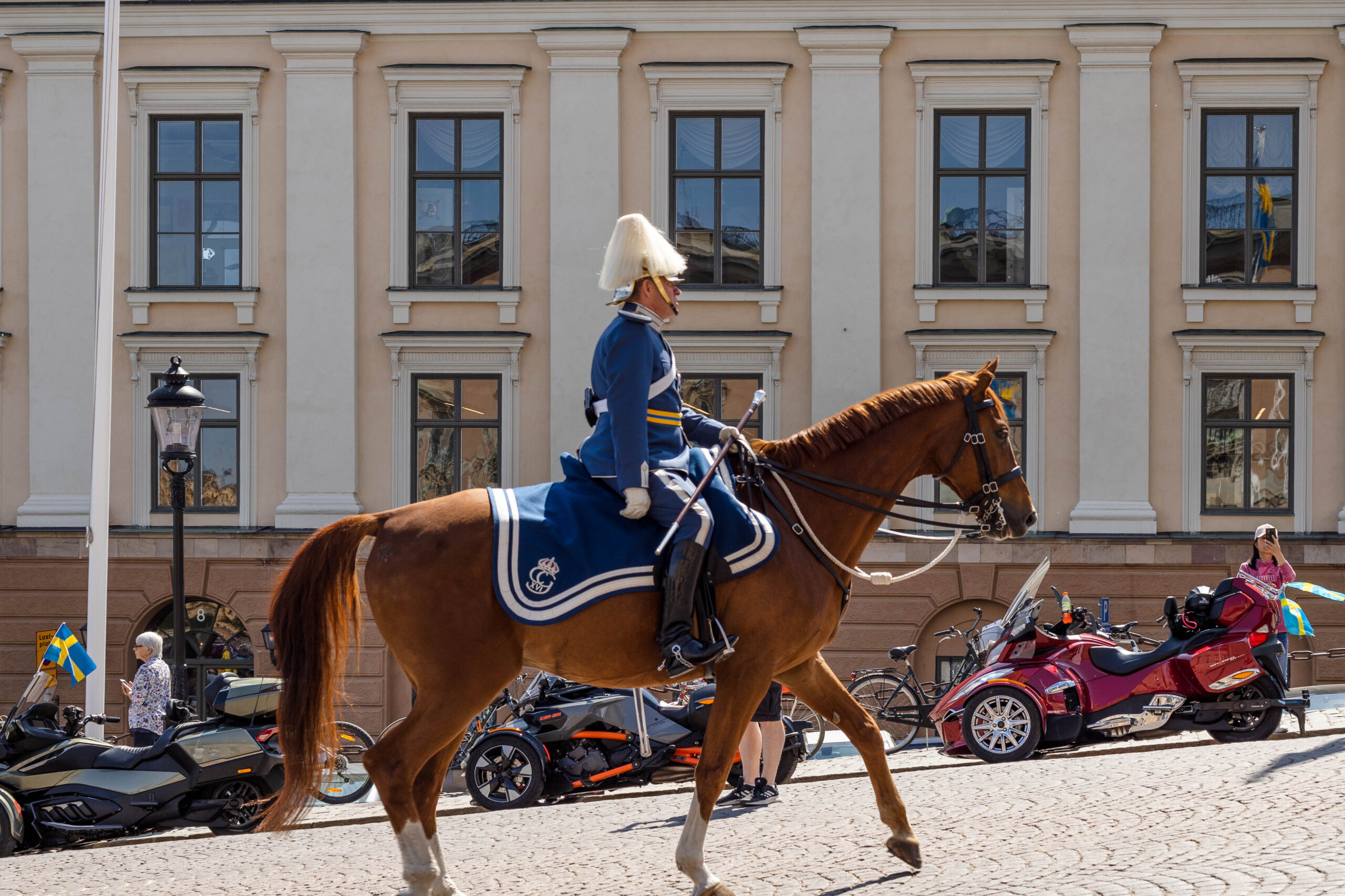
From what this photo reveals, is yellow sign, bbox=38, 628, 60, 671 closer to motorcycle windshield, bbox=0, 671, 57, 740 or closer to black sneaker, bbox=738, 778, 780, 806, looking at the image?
motorcycle windshield, bbox=0, 671, 57, 740

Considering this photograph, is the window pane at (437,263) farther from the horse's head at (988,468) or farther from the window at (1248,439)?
the horse's head at (988,468)

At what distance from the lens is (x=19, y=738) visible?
10.7 m

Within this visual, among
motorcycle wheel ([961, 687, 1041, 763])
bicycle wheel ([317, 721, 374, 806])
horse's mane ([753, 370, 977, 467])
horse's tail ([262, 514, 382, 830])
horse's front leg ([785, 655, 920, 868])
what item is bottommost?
bicycle wheel ([317, 721, 374, 806])

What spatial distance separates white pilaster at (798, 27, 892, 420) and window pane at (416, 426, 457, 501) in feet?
17.6

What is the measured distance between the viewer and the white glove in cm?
587

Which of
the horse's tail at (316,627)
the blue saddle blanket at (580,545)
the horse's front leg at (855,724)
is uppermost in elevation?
Answer: the blue saddle blanket at (580,545)

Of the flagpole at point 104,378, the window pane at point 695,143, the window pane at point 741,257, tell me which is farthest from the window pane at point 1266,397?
the flagpole at point 104,378

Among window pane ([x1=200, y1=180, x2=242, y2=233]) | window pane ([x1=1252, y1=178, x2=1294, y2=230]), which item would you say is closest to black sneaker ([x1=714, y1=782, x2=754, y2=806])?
window pane ([x1=200, y1=180, x2=242, y2=233])

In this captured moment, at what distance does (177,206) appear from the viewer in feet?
69.6

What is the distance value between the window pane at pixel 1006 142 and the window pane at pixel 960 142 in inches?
6.1

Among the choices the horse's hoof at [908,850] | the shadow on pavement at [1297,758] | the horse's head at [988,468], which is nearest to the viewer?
the horse's hoof at [908,850]

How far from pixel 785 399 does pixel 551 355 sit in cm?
340

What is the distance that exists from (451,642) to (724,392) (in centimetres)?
1501

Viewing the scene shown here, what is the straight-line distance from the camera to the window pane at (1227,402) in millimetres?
20406
